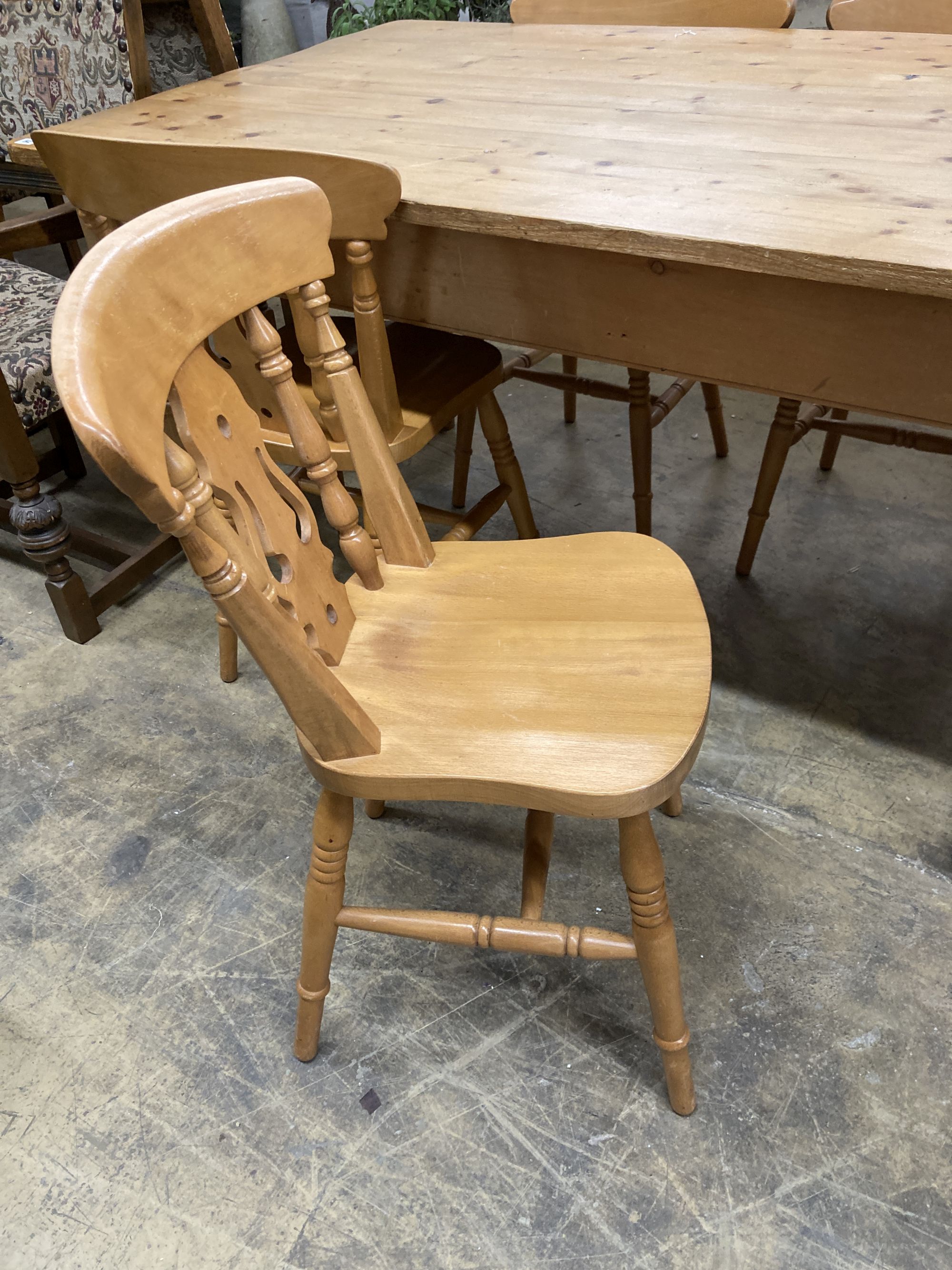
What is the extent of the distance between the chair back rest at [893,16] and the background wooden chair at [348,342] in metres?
1.00

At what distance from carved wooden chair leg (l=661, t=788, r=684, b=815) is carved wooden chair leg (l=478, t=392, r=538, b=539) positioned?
0.51 m

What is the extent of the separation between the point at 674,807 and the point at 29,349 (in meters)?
1.41

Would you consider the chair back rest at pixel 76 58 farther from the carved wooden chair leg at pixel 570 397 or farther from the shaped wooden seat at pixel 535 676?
the shaped wooden seat at pixel 535 676

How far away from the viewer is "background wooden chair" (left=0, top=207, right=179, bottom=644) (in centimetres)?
169

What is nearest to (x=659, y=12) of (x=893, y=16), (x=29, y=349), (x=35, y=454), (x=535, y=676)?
(x=893, y=16)

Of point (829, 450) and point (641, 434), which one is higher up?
point (641, 434)

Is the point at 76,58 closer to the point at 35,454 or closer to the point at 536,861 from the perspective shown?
the point at 35,454

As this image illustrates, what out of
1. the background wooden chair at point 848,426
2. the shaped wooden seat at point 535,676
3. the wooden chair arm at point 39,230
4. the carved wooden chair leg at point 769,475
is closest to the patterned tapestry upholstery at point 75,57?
the wooden chair arm at point 39,230

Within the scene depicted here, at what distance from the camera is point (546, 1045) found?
3.84ft

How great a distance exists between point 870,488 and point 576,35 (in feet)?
3.72

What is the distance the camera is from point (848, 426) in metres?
1.76

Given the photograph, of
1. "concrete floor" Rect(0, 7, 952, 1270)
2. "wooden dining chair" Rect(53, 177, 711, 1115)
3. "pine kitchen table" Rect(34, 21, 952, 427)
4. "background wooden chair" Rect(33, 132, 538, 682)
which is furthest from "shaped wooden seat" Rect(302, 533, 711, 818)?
"concrete floor" Rect(0, 7, 952, 1270)

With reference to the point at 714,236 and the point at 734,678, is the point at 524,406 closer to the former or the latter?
the point at 734,678

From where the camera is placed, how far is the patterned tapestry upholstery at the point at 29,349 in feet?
5.53
